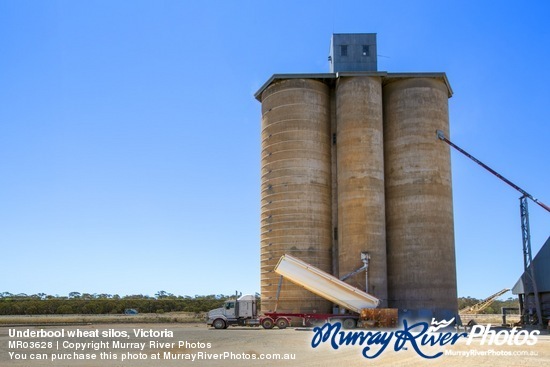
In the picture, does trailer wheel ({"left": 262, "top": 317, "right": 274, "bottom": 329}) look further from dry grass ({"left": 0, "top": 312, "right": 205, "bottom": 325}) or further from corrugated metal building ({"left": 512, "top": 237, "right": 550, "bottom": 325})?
corrugated metal building ({"left": 512, "top": 237, "right": 550, "bottom": 325})

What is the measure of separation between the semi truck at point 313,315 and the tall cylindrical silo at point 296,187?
14.8 feet

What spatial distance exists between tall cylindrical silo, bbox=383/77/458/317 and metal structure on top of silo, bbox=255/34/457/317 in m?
0.08

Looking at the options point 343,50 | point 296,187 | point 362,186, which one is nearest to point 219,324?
point 296,187

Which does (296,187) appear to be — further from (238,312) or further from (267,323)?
(267,323)

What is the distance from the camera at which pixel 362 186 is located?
48906 mm

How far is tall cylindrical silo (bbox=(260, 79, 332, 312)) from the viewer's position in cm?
4962

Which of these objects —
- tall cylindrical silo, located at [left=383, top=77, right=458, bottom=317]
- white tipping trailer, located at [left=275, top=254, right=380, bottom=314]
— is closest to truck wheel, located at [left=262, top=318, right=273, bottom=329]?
white tipping trailer, located at [left=275, top=254, right=380, bottom=314]

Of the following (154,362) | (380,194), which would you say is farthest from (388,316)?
(154,362)

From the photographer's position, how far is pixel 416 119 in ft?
166

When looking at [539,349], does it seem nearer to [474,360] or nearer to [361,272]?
[474,360]

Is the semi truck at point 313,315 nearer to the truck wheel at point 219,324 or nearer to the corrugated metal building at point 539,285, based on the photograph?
the truck wheel at point 219,324

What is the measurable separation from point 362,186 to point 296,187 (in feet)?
17.8

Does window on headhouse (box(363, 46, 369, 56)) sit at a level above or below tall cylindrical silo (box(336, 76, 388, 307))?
above

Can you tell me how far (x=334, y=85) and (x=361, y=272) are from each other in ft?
55.9
